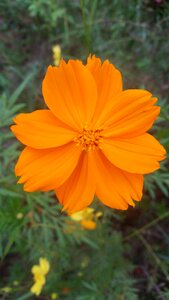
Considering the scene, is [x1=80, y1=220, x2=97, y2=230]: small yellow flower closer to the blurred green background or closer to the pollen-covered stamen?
the blurred green background

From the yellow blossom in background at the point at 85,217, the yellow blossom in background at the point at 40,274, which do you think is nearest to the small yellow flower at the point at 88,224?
the yellow blossom in background at the point at 85,217

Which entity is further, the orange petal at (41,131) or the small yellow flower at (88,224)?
the small yellow flower at (88,224)

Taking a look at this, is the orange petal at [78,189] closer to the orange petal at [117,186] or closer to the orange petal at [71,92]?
the orange petal at [117,186]

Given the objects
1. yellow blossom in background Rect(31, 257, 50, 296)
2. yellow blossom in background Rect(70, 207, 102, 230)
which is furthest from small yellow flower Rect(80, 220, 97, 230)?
yellow blossom in background Rect(31, 257, 50, 296)

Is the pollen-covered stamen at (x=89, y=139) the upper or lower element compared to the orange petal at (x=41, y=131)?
lower

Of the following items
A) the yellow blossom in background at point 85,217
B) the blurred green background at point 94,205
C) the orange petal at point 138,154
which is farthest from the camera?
the blurred green background at point 94,205

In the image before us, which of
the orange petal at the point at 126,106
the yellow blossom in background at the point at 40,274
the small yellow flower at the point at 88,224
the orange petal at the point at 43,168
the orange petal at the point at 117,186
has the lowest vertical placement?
the yellow blossom in background at the point at 40,274

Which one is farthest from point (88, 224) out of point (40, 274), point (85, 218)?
point (40, 274)

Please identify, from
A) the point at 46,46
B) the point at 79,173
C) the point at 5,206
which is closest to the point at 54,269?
the point at 5,206
